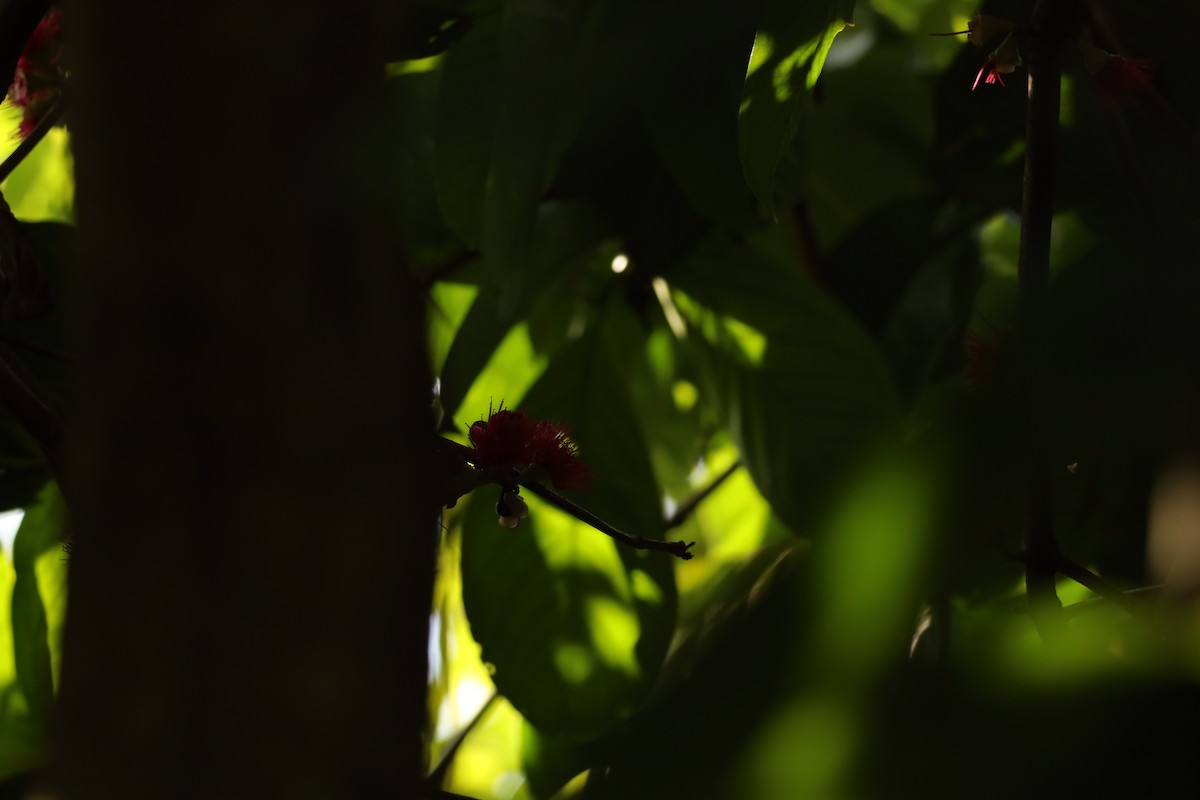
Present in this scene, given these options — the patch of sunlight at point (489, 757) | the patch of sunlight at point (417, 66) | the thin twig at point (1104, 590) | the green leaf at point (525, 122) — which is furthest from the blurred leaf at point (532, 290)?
the patch of sunlight at point (489, 757)

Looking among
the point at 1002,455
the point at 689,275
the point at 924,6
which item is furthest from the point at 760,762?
the point at 924,6

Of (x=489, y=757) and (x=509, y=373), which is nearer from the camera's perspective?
(x=509, y=373)

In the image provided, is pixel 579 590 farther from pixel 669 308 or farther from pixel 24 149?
pixel 24 149

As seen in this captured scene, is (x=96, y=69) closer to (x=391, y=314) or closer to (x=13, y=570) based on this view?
(x=391, y=314)

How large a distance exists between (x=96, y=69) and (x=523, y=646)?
0.42m

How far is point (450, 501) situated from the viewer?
1.02 feet

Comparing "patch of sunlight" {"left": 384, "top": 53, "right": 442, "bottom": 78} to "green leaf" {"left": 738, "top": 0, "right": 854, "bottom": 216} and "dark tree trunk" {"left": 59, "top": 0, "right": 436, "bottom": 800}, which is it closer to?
"green leaf" {"left": 738, "top": 0, "right": 854, "bottom": 216}

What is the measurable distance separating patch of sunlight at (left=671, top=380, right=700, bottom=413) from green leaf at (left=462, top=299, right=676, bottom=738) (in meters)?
0.27

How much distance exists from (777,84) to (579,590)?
28 centimetres

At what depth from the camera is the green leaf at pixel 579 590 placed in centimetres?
51

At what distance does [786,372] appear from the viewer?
56 cm

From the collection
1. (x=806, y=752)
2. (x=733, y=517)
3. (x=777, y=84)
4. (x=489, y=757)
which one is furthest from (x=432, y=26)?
(x=489, y=757)

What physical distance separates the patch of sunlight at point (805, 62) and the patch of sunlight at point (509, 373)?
301 millimetres

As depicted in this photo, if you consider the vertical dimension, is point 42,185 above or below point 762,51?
below
